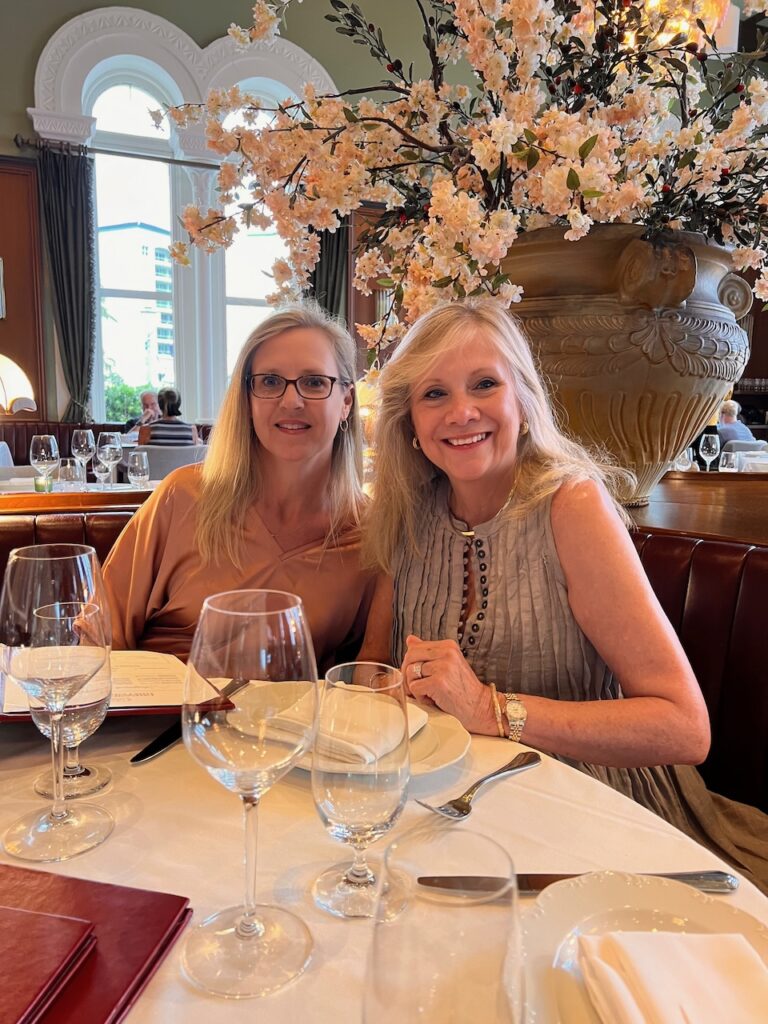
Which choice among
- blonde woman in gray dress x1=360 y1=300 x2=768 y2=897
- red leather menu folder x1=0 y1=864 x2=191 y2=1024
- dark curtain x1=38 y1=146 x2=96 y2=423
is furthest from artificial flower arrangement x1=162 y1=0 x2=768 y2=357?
dark curtain x1=38 y1=146 x2=96 y2=423

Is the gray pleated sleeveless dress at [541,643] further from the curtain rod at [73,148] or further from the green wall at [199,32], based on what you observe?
the curtain rod at [73,148]

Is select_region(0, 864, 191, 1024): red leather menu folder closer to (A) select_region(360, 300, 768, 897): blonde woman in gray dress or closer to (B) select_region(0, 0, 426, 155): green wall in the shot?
(A) select_region(360, 300, 768, 897): blonde woman in gray dress

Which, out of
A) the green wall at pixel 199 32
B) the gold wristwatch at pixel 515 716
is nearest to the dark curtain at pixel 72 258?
the green wall at pixel 199 32

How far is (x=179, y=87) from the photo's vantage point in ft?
25.7

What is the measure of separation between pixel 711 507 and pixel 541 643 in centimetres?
101

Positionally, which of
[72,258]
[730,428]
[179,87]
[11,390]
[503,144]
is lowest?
[730,428]

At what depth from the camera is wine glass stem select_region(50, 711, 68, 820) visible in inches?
32.2

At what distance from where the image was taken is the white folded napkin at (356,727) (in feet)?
2.20

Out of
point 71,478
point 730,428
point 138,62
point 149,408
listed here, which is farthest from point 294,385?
point 138,62

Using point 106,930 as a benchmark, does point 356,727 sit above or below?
above

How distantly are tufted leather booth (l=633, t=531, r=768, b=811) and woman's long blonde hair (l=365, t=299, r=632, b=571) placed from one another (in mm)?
193

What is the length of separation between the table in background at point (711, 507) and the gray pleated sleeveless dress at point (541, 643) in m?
0.46

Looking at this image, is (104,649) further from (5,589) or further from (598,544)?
(598,544)

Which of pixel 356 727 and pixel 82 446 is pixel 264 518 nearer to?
pixel 356 727
